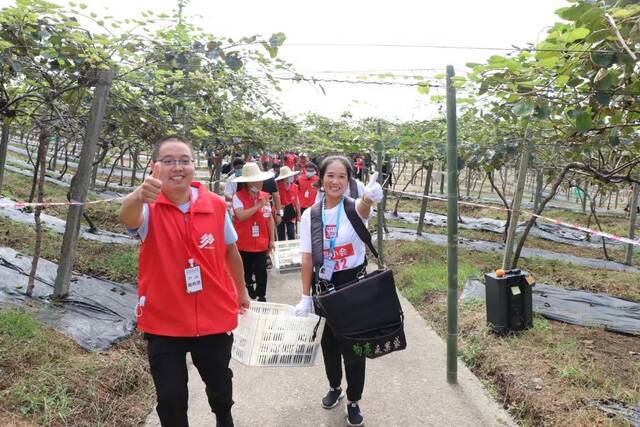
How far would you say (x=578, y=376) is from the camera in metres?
3.38

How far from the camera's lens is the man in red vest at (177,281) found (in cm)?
217

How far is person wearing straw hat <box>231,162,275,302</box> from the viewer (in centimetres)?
469

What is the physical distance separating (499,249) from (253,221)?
6.81 m

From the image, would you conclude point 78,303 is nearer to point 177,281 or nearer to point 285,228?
point 177,281

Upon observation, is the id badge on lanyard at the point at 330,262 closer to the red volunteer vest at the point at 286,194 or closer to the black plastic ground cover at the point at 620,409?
the black plastic ground cover at the point at 620,409

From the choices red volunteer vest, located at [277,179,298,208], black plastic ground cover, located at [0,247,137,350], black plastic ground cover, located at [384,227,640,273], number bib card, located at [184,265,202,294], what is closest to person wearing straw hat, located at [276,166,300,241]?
red volunteer vest, located at [277,179,298,208]

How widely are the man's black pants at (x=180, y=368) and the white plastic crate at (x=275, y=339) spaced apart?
34cm

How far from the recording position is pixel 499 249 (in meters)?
9.84

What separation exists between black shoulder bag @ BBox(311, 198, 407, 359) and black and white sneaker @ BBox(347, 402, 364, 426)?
0.48 metres

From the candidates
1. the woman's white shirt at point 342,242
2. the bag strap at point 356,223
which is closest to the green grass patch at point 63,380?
the woman's white shirt at point 342,242

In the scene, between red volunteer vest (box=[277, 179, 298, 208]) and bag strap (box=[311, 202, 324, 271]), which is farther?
red volunteer vest (box=[277, 179, 298, 208])

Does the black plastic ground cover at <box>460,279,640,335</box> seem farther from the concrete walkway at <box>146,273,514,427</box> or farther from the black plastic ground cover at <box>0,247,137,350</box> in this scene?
the black plastic ground cover at <box>0,247,137,350</box>

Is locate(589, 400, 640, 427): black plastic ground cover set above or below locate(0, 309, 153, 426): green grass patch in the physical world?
below

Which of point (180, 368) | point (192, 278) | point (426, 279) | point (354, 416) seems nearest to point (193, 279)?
point (192, 278)
